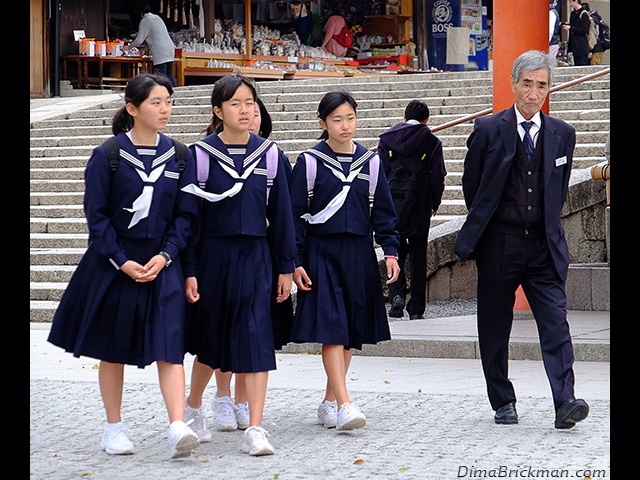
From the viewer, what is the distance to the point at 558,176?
639cm

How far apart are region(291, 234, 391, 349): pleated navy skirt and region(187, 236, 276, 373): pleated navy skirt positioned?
41cm

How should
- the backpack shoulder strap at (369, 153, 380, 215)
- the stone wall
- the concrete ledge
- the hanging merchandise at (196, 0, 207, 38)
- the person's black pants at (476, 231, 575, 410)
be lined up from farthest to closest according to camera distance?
the hanging merchandise at (196, 0, 207, 38), the stone wall, the concrete ledge, the backpack shoulder strap at (369, 153, 380, 215), the person's black pants at (476, 231, 575, 410)

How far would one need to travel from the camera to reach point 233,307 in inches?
236

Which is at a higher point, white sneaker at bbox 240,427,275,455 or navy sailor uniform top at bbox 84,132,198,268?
navy sailor uniform top at bbox 84,132,198,268

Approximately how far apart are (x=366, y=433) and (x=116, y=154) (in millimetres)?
1925

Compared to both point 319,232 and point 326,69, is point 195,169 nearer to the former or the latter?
point 319,232

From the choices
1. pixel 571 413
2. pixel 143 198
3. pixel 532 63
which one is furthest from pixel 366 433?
pixel 532 63

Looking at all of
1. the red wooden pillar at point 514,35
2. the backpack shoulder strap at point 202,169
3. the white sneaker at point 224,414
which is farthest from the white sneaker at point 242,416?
the red wooden pillar at point 514,35

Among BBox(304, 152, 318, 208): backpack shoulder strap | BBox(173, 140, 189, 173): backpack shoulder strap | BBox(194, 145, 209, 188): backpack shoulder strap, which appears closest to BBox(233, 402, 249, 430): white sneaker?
BBox(304, 152, 318, 208): backpack shoulder strap

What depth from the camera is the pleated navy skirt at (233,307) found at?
5.91 metres

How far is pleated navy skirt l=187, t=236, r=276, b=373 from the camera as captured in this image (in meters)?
5.91

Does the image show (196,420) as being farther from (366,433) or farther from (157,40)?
(157,40)

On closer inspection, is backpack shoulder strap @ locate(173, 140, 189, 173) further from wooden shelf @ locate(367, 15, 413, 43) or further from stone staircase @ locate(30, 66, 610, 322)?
wooden shelf @ locate(367, 15, 413, 43)

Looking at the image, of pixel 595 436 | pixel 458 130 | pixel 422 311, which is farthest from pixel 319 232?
pixel 458 130
